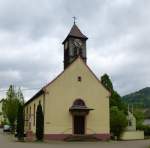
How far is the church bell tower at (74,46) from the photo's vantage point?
4512 cm

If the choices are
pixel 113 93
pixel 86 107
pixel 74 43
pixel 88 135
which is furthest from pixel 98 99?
pixel 113 93

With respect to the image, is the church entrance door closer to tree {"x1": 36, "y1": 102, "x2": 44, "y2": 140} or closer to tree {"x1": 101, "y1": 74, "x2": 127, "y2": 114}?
tree {"x1": 36, "y1": 102, "x2": 44, "y2": 140}

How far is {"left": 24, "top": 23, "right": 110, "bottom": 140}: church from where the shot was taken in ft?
136

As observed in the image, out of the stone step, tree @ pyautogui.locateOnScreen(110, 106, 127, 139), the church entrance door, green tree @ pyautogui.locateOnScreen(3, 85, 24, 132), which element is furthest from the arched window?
green tree @ pyautogui.locateOnScreen(3, 85, 24, 132)

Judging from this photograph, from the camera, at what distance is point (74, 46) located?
45.7 m

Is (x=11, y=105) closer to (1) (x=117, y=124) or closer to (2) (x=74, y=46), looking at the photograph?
(2) (x=74, y=46)

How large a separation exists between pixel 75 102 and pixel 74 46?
7.40m

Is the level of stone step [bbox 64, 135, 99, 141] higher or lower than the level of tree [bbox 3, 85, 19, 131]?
lower

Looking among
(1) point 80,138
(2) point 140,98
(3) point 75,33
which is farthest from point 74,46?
(2) point 140,98

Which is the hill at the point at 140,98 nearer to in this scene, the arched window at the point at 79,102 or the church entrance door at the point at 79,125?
the arched window at the point at 79,102

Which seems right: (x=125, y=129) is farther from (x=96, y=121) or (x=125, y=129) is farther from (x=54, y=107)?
(x=54, y=107)

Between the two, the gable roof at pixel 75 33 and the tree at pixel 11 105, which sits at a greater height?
the gable roof at pixel 75 33

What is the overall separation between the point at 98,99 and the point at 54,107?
580cm

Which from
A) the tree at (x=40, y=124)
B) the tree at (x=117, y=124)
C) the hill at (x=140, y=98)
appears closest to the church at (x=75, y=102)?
the tree at (x=40, y=124)
